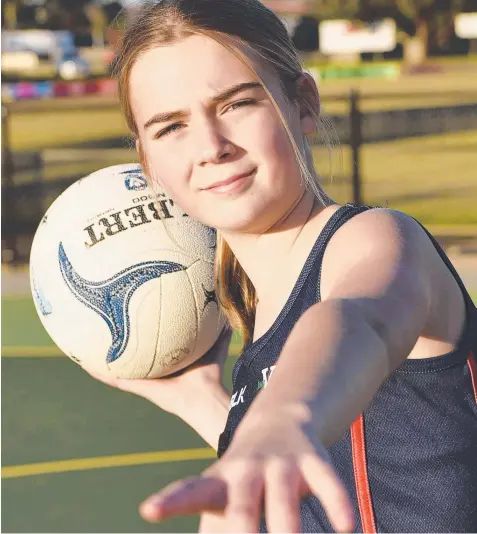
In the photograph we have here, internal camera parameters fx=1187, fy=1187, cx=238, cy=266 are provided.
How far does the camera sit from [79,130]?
3061cm

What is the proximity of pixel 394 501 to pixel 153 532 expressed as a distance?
2498mm

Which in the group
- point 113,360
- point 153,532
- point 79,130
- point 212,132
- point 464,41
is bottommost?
point 464,41

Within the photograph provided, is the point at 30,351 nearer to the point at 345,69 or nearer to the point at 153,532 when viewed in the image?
the point at 153,532

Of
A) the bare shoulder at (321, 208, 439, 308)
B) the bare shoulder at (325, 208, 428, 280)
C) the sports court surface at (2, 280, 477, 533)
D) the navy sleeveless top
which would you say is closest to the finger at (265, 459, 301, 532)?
the bare shoulder at (321, 208, 439, 308)

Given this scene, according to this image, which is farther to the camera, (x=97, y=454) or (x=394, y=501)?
(x=97, y=454)

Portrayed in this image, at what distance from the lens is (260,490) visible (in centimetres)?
125

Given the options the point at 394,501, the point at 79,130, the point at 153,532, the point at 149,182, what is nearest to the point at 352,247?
the point at 394,501

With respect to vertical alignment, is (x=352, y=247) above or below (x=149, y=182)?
above

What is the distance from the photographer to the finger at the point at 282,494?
1.23 metres

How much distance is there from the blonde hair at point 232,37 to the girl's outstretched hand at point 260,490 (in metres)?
1.24

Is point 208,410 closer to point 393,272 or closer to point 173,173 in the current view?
point 173,173

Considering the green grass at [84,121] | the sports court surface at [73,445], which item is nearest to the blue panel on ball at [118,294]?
the sports court surface at [73,445]

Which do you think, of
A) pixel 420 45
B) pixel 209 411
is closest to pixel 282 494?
pixel 209 411

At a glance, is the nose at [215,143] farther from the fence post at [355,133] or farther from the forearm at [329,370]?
the fence post at [355,133]
